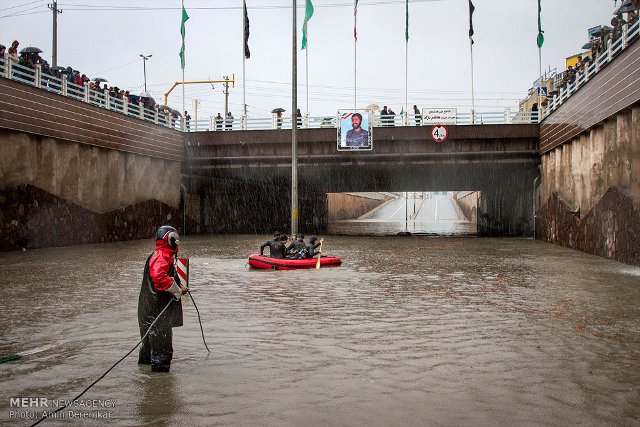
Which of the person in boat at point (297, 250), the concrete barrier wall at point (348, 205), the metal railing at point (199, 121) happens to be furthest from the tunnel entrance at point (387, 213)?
the person in boat at point (297, 250)

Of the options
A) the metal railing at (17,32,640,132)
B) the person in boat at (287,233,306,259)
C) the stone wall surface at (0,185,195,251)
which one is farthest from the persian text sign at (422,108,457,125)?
the person in boat at (287,233,306,259)

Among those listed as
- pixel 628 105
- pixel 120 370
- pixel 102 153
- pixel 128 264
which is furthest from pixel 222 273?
pixel 102 153

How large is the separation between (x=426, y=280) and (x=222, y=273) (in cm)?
594

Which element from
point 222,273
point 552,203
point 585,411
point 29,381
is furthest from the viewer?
point 552,203

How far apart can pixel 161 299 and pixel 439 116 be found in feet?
112

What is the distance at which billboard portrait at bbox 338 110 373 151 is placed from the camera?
39812 mm

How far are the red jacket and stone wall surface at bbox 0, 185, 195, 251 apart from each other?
2137 centimetres

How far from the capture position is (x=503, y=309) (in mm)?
12203

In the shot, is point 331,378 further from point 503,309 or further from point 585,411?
point 503,309

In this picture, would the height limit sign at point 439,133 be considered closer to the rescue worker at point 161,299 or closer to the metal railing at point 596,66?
the metal railing at point 596,66

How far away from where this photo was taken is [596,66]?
25.8m

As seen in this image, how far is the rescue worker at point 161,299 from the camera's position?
7336mm

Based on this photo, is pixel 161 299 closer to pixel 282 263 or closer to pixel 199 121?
pixel 282 263

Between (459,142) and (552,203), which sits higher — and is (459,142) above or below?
above
